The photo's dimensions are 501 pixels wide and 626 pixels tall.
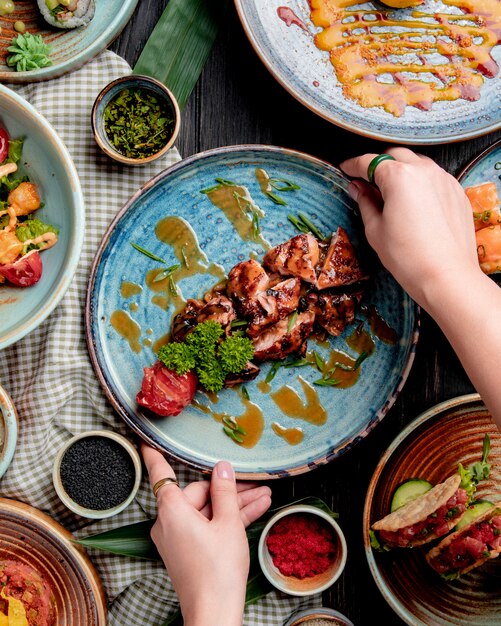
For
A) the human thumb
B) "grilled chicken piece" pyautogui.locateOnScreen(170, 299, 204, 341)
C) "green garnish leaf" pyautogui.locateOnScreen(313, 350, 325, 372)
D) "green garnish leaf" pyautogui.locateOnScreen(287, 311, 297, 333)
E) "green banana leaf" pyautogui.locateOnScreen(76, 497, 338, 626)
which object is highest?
"green garnish leaf" pyautogui.locateOnScreen(287, 311, 297, 333)

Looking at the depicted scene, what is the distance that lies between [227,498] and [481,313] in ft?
4.58

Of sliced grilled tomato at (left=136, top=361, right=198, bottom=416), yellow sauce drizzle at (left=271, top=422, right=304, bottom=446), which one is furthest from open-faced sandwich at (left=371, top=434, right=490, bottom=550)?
sliced grilled tomato at (left=136, top=361, right=198, bottom=416)

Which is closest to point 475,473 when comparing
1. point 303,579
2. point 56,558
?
point 303,579

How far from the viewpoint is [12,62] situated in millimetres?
3262

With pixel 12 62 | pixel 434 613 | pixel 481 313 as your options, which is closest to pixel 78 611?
pixel 434 613

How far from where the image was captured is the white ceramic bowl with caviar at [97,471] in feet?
10.4

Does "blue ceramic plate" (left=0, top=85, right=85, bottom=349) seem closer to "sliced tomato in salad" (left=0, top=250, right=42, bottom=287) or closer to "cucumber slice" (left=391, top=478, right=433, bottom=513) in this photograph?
"sliced tomato in salad" (left=0, top=250, right=42, bottom=287)

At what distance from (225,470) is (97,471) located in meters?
0.61

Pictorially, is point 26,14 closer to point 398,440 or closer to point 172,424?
point 172,424

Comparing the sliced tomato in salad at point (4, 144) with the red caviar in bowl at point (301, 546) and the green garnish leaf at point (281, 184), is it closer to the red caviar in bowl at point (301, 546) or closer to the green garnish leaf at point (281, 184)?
the green garnish leaf at point (281, 184)

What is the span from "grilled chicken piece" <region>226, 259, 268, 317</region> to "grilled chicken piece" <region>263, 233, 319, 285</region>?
0.08 m

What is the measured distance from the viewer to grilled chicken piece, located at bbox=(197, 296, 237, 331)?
10.3 ft

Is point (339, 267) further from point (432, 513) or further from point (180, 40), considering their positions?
point (180, 40)

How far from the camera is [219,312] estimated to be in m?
3.15
